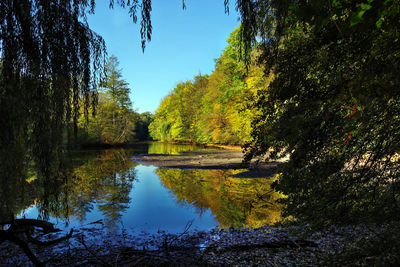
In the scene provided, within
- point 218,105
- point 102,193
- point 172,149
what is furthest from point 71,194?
point 172,149

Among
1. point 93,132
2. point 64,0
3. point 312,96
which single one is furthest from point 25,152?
point 93,132

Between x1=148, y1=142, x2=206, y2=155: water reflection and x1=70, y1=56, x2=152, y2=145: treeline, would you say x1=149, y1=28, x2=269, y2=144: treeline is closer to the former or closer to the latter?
x1=148, y1=142, x2=206, y2=155: water reflection

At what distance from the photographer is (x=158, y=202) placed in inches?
374

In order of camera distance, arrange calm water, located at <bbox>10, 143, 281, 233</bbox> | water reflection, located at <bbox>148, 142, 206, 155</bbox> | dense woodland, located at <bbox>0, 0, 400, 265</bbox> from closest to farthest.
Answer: dense woodland, located at <bbox>0, 0, 400, 265</bbox>, calm water, located at <bbox>10, 143, 281, 233</bbox>, water reflection, located at <bbox>148, 142, 206, 155</bbox>

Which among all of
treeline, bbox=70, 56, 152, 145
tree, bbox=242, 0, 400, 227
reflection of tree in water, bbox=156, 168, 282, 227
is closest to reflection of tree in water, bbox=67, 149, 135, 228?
reflection of tree in water, bbox=156, 168, 282, 227

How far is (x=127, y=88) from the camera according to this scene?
40.1 metres

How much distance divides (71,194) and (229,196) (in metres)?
7.03

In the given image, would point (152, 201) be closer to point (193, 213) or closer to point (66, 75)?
point (193, 213)

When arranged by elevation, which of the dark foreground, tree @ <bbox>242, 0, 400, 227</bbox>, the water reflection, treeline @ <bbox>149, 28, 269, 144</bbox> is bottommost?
the dark foreground

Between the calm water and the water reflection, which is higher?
the water reflection

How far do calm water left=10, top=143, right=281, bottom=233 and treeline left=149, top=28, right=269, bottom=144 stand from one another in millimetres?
3462

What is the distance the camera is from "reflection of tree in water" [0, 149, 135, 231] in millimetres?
2596

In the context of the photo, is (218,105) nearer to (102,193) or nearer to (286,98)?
(102,193)

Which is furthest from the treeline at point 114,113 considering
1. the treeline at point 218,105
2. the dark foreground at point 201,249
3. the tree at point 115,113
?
the dark foreground at point 201,249
